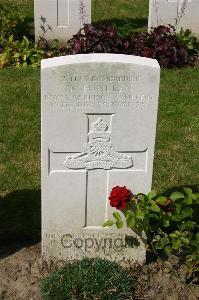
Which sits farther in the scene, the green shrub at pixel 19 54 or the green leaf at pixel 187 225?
the green shrub at pixel 19 54

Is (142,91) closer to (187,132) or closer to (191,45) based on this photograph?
(187,132)

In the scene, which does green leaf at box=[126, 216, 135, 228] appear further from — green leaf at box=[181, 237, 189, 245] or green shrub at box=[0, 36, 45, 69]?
green shrub at box=[0, 36, 45, 69]

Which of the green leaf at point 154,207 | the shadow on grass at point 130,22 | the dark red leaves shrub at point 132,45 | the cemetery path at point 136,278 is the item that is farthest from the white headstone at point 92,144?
the shadow on grass at point 130,22

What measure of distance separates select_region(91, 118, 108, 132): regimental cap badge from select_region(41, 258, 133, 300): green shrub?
1.14 metres

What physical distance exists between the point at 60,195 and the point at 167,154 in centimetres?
240

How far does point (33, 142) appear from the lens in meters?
7.18

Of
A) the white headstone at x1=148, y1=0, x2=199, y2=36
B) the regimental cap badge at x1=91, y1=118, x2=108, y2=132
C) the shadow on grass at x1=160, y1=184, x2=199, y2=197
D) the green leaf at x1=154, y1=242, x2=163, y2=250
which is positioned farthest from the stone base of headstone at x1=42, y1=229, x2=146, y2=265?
the white headstone at x1=148, y1=0, x2=199, y2=36

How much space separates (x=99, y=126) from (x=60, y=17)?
5.69 metres

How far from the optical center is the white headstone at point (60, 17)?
31.8 feet

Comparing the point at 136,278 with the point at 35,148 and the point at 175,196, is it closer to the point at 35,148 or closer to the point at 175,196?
the point at 175,196

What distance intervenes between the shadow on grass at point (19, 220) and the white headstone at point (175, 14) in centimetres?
471

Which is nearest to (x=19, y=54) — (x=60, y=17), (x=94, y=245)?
(x=60, y=17)

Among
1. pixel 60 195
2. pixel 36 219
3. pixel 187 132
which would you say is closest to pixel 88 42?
pixel 187 132

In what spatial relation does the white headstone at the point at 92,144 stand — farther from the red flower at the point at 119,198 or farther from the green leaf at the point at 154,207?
the green leaf at the point at 154,207
